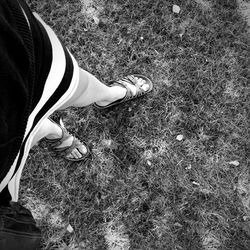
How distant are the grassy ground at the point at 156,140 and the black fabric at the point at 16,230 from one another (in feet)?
4.11

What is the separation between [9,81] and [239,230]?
2.23 metres

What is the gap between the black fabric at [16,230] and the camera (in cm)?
105

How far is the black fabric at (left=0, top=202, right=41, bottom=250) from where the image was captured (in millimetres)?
1051

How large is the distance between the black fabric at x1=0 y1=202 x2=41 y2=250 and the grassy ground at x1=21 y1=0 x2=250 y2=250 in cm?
125

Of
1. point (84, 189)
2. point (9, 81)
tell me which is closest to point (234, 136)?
point (84, 189)

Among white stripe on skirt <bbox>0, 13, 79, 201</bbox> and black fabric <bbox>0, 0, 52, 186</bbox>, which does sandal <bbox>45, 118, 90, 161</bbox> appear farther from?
black fabric <bbox>0, 0, 52, 186</bbox>

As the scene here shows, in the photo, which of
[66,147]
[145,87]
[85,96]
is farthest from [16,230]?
[145,87]

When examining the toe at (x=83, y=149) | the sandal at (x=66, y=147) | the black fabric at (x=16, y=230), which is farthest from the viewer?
the toe at (x=83, y=149)

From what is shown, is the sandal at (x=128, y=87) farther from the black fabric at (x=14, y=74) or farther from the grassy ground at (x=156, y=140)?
the black fabric at (x=14, y=74)

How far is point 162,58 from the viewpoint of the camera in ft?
8.44

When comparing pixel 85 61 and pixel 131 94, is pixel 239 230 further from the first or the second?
pixel 85 61

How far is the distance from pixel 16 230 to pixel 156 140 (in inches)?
62.2

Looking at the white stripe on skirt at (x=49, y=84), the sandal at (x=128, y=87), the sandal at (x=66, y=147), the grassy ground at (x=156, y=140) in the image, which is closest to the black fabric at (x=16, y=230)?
the white stripe on skirt at (x=49, y=84)

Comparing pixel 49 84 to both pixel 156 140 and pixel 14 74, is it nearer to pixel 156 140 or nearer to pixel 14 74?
pixel 14 74
